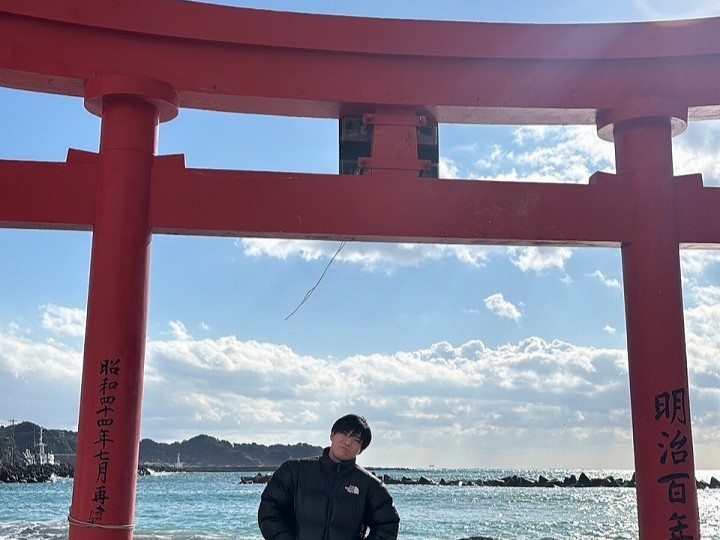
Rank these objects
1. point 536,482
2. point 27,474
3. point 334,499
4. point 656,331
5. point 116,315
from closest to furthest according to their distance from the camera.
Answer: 1. point 334,499
2. point 116,315
3. point 656,331
4. point 536,482
5. point 27,474

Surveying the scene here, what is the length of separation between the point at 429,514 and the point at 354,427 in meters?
24.0

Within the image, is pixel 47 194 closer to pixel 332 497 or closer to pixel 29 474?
pixel 332 497

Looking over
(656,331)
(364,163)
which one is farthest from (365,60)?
(656,331)

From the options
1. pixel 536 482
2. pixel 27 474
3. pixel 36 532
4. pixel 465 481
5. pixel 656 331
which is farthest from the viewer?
pixel 27 474

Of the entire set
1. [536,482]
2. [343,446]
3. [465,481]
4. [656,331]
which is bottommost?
[465,481]

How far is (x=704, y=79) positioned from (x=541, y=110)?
994 millimetres

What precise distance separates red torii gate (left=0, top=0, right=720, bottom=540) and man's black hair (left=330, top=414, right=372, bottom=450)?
1.63m

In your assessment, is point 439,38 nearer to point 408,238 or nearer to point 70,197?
point 408,238

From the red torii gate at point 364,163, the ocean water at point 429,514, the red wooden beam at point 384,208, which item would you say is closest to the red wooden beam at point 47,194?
the red torii gate at point 364,163

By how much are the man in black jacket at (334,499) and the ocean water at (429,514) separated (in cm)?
1226

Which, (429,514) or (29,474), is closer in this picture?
(429,514)

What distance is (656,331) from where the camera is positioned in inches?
167

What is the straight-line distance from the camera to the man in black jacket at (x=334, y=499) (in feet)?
8.77

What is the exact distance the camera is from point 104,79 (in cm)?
420
